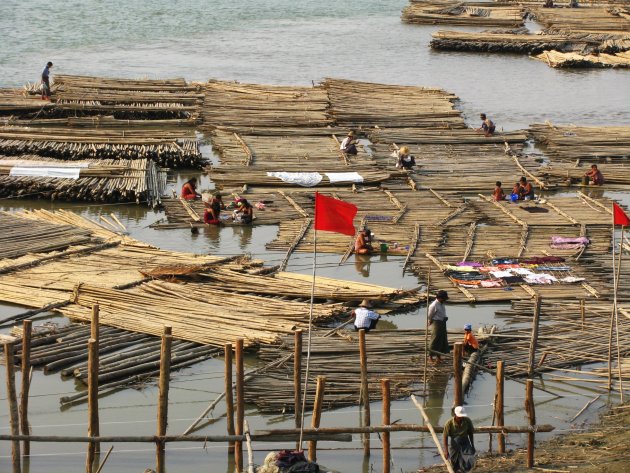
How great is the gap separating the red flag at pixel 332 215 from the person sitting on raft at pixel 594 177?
13192 millimetres

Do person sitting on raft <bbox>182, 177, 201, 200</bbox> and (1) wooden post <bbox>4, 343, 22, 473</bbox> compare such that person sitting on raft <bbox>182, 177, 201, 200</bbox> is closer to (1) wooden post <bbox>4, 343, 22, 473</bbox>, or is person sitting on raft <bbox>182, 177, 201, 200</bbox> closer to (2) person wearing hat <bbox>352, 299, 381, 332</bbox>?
(2) person wearing hat <bbox>352, 299, 381, 332</bbox>

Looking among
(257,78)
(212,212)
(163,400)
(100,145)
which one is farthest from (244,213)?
(257,78)

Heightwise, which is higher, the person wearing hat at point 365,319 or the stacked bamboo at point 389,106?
the stacked bamboo at point 389,106

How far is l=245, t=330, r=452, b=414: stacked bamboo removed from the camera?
43.9 ft

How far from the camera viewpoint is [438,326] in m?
14.3

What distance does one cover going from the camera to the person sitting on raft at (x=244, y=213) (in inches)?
821

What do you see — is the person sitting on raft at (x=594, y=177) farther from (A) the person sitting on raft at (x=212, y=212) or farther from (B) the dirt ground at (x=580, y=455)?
(B) the dirt ground at (x=580, y=455)

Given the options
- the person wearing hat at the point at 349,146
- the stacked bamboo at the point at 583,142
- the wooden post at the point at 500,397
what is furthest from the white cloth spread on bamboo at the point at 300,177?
the wooden post at the point at 500,397

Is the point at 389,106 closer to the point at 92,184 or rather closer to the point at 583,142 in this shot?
the point at 583,142

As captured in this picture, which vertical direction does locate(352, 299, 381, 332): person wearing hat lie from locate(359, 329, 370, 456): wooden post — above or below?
below

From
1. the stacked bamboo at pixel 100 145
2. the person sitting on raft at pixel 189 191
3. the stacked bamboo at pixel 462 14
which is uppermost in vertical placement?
the stacked bamboo at pixel 462 14

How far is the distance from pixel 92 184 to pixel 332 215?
11310 millimetres

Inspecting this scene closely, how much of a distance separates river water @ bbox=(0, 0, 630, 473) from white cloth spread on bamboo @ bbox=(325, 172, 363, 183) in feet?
10.9

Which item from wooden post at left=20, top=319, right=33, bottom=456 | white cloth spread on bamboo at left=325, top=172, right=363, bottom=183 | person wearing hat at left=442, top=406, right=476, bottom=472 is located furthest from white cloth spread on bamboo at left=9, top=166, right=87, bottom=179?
person wearing hat at left=442, top=406, right=476, bottom=472
